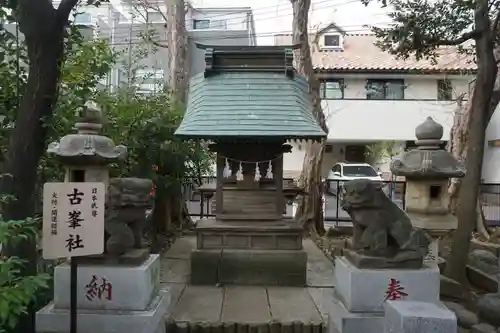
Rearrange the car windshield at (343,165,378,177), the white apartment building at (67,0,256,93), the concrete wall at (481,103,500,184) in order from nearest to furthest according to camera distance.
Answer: the white apartment building at (67,0,256,93) → the concrete wall at (481,103,500,184) → the car windshield at (343,165,378,177)

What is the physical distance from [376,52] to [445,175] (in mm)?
19242

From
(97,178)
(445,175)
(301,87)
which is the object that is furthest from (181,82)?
(445,175)

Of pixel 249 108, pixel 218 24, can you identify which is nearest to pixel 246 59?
pixel 249 108

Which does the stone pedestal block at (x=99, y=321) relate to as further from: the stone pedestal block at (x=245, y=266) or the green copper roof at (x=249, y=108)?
the green copper roof at (x=249, y=108)

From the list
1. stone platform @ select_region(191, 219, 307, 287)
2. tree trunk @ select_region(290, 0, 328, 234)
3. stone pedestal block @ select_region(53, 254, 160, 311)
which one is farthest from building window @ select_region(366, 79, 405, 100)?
stone pedestal block @ select_region(53, 254, 160, 311)

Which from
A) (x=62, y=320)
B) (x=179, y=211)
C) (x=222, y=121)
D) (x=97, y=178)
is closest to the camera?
(x=62, y=320)

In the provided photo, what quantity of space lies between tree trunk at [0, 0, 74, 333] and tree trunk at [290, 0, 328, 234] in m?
7.85

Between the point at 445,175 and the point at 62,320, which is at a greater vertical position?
the point at 445,175

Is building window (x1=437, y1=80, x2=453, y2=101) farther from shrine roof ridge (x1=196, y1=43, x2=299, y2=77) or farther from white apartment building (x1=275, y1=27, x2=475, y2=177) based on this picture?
shrine roof ridge (x1=196, y1=43, x2=299, y2=77)

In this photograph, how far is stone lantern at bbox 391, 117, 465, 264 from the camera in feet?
19.0

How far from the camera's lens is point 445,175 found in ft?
19.0

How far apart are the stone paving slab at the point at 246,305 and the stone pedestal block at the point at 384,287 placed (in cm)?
162

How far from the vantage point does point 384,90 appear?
22.4m

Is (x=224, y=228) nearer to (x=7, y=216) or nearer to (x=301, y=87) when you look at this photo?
(x=301, y=87)
